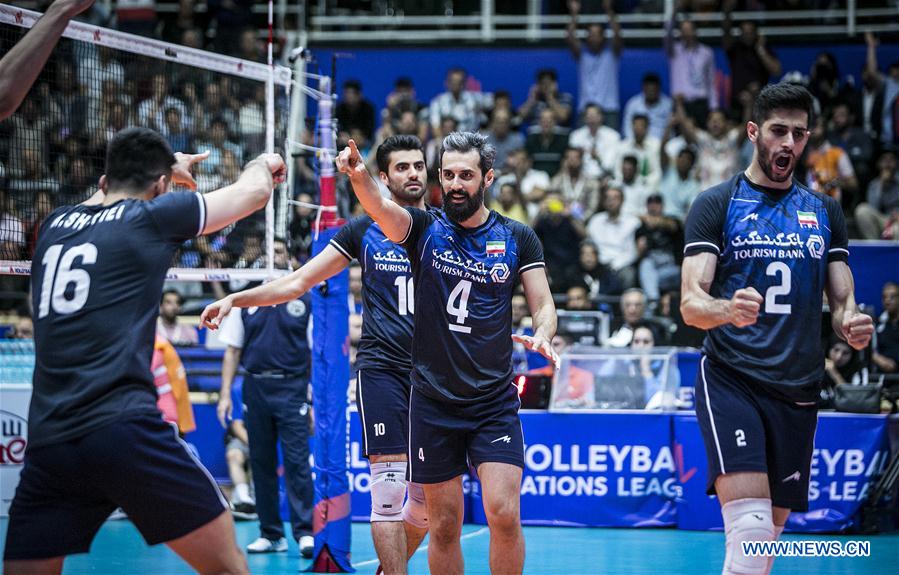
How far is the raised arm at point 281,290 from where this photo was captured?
5.73 metres

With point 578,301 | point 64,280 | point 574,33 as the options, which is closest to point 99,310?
point 64,280

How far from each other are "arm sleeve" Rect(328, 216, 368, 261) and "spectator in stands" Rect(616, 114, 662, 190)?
10.4 meters

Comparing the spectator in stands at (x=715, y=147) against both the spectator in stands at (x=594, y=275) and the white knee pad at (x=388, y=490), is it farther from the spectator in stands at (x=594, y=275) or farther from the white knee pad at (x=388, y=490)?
the white knee pad at (x=388, y=490)

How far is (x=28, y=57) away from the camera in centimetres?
499

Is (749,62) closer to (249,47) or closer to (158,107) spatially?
(249,47)

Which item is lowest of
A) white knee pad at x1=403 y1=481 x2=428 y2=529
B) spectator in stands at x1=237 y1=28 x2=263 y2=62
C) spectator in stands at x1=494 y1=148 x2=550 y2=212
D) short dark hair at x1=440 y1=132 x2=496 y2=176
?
white knee pad at x1=403 y1=481 x2=428 y2=529

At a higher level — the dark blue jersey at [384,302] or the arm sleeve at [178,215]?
the arm sleeve at [178,215]

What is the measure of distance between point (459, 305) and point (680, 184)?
452 inches

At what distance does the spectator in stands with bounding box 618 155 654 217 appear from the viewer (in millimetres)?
16734

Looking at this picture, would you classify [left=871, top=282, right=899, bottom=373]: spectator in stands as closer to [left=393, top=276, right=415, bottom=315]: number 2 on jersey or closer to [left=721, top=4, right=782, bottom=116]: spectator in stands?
[left=721, top=4, right=782, bottom=116]: spectator in stands

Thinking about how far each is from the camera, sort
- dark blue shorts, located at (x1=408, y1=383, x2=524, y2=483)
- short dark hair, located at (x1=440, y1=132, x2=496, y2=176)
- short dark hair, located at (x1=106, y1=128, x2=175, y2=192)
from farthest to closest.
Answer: short dark hair, located at (x1=440, y1=132, x2=496, y2=176) → dark blue shorts, located at (x1=408, y1=383, x2=524, y2=483) → short dark hair, located at (x1=106, y1=128, x2=175, y2=192)

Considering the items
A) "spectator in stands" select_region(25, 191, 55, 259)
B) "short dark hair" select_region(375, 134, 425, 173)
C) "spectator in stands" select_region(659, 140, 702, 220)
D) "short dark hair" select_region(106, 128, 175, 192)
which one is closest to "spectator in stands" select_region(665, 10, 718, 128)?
"spectator in stands" select_region(659, 140, 702, 220)

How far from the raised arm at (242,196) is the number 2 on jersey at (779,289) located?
8.31 feet

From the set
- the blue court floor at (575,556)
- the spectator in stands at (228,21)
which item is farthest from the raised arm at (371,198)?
the spectator in stands at (228,21)
